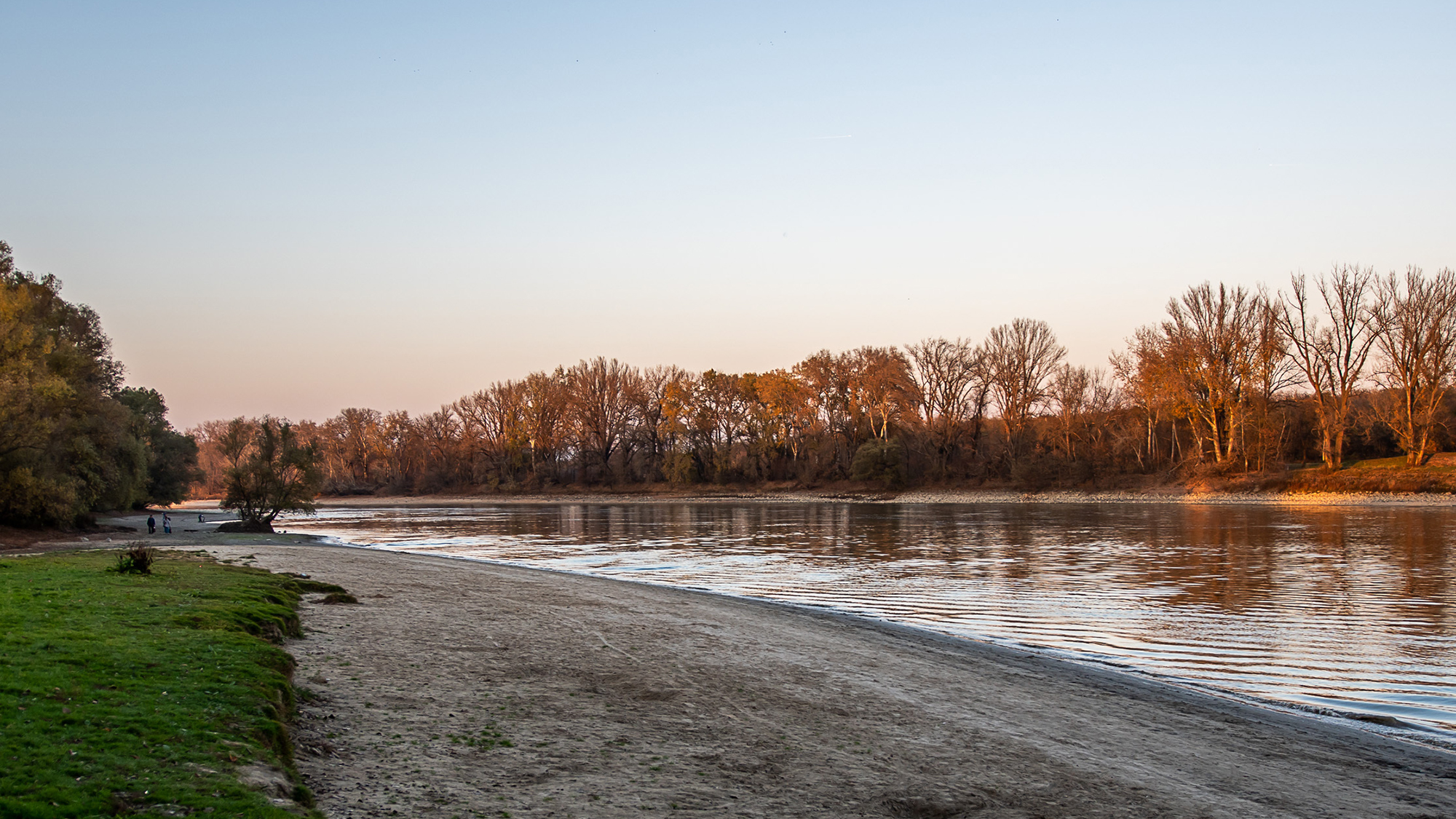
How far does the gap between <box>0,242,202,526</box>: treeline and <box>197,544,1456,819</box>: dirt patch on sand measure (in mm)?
30681

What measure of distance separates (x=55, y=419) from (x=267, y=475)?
11.2 m

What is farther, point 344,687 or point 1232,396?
point 1232,396

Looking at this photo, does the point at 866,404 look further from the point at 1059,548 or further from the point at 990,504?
the point at 1059,548

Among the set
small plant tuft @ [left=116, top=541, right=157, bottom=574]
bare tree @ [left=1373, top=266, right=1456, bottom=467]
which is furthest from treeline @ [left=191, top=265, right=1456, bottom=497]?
small plant tuft @ [left=116, top=541, right=157, bottom=574]

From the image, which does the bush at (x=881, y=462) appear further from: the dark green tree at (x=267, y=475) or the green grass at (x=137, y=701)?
the green grass at (x=137, y=701)

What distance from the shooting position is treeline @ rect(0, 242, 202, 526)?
3600 centimetres

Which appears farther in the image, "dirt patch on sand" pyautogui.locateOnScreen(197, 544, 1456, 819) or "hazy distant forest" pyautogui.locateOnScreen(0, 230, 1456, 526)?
"hazy distant forest" pyautogui.locateOnScreen(0, 230, 1456, 526)

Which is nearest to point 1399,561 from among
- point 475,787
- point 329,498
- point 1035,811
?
point 1035,811

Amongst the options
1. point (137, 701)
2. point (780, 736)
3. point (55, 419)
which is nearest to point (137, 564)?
point (137, 701)

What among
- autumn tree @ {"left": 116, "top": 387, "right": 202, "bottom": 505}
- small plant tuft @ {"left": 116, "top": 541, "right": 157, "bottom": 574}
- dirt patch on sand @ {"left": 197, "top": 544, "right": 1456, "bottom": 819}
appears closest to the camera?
dirt patch on sand @ {"left": 197, "top": 544, "right": 1456, "bottom": 819}

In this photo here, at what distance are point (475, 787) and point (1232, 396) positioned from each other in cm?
7873

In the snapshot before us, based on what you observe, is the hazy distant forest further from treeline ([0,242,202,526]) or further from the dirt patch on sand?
the dirt patch on sand

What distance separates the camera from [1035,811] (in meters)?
7.24

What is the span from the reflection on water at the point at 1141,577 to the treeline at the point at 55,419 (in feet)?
41.6
